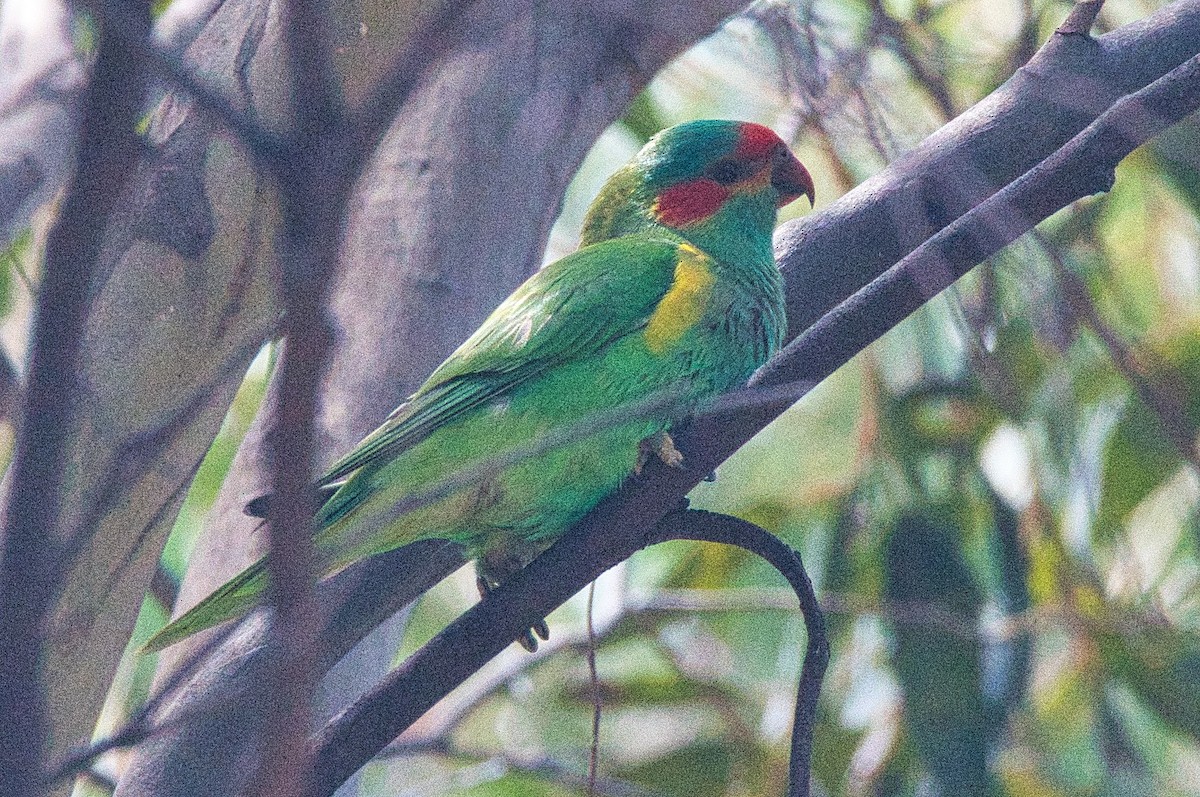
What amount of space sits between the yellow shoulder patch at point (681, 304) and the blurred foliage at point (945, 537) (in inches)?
26.1

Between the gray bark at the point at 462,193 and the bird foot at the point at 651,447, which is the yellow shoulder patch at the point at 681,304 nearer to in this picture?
the bird foot at the point at 651,447

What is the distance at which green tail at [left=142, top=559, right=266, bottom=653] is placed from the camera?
2355 millimetres

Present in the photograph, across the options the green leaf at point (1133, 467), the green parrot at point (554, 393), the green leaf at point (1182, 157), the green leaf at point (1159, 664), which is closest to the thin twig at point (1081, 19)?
the green parrot at point (554, 393)

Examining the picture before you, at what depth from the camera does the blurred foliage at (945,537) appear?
407 centimetres

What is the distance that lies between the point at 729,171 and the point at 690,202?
0.13 meters

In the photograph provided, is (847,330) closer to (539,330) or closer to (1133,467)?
(539,330)

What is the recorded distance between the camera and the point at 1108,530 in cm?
443

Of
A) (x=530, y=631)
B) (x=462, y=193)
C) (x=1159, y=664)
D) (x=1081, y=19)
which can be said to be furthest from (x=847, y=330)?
(x=1159, y=664)

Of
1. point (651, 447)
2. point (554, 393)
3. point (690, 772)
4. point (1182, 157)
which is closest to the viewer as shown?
point (651, 447)

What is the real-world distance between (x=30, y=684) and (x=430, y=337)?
6.61ft

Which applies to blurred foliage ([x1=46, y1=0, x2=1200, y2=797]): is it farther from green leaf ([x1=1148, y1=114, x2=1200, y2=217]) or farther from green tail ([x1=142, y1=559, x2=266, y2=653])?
green tail ([x1=142, y1=559, x2=266, y2=653])

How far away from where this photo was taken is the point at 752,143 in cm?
359

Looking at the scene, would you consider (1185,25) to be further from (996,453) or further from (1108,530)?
(996,453)

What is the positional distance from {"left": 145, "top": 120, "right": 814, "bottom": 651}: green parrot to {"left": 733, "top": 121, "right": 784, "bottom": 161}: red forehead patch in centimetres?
24
